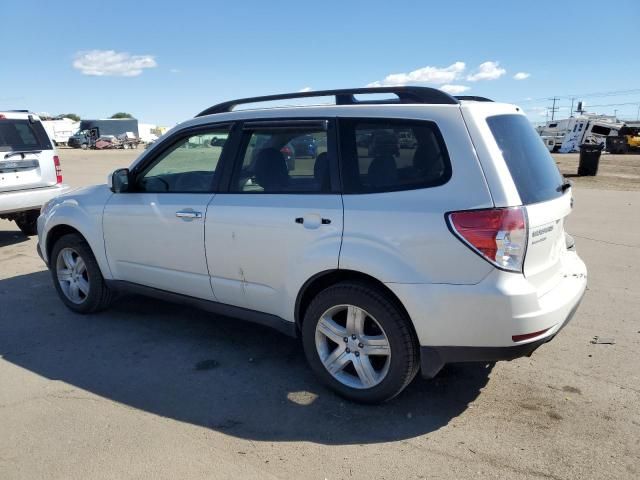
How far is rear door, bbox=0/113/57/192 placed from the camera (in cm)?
770

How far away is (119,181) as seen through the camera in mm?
4477

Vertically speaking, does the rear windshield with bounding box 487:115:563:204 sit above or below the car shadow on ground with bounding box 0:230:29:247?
above

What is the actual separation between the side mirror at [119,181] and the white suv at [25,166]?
4104mm

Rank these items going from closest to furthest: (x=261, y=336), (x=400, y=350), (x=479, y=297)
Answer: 1. (x=479, y=297)
2. (x=400, y=350)
3. (x=261, y=336)

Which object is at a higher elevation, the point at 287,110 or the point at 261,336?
the point at 287,110

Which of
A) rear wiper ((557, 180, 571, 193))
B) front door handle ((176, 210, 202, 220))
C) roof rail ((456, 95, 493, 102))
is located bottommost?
front door handle ((176, 210, 202, 220))

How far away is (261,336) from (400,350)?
172cm

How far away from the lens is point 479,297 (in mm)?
2859

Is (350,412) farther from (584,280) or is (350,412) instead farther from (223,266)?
(584,280)

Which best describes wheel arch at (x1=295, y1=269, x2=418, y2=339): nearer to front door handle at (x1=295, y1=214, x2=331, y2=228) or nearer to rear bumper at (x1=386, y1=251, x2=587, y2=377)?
rear bumper at (x1=386, y1=251, x2=587, y2=377)

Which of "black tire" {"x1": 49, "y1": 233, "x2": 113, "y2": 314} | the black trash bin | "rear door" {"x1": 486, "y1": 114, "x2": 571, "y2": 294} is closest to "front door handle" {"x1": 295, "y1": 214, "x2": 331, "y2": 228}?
"rear door" {"x1": 486, "y1": 114, "x2": 571, "y2": 294}

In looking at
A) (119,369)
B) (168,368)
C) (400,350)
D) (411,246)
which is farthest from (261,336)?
(411,246)

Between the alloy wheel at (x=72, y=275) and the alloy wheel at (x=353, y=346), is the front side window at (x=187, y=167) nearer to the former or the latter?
the alloy wheel at (x=72, y=275)

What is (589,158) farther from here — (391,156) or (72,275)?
(72,275)
